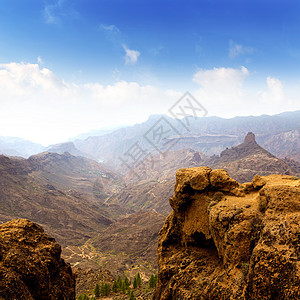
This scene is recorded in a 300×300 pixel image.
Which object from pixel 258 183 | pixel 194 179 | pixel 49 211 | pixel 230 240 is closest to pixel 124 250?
pixel 49 211

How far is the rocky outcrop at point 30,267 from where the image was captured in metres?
15.7

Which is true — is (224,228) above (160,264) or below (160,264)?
above

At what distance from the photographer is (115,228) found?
6506 inches

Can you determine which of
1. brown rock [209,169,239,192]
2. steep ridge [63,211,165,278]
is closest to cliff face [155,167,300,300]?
brown rock [209,169,239,192]

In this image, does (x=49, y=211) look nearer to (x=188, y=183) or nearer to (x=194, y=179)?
(x=188, y=183)

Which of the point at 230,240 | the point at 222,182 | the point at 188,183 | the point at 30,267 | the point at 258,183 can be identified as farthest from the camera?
the point at 188,183

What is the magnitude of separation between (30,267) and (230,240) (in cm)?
1858

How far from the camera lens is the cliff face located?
1224cm

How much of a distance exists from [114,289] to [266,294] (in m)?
52.0

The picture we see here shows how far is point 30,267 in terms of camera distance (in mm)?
18219

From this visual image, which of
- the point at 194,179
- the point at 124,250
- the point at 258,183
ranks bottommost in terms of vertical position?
the point at 124,250

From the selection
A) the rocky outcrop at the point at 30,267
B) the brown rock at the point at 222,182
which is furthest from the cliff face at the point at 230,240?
the rocky outcrop at the point at 30,267

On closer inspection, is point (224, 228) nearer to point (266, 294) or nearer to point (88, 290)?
point (266, 294)

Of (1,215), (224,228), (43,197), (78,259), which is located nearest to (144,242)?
(78,259)
